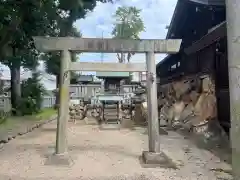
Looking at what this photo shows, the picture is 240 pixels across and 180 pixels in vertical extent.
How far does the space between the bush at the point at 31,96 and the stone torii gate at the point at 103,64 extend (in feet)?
36.1

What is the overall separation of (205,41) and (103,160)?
431 cm

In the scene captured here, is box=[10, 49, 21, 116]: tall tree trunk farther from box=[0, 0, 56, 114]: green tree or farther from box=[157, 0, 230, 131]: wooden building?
box=[157, 0, 230, 131]: wooden building

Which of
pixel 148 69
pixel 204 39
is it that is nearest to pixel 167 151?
pixel 148 69

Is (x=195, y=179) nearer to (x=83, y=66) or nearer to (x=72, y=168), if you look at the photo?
(x=72, y=168)

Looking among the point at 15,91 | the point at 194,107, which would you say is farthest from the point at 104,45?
the point at 15,91

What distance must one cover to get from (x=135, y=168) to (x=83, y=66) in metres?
2.39

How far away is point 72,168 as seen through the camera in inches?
216

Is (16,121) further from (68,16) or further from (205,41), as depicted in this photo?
(205,41)

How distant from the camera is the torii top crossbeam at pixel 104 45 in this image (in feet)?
19.8

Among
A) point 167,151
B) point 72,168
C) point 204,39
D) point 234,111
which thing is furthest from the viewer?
point 204,39

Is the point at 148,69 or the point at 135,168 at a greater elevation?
the point at 148,69

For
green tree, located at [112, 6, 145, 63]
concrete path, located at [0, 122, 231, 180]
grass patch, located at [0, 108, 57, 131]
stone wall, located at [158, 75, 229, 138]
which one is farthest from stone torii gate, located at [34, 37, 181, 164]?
green tree, located at [112, 6, 145, 63]

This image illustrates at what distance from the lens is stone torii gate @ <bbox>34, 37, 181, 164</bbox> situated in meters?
6.04

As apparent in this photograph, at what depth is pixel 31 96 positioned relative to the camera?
1800cm
